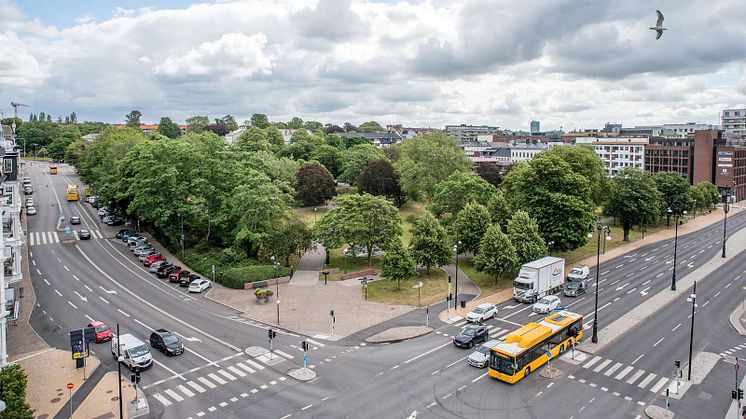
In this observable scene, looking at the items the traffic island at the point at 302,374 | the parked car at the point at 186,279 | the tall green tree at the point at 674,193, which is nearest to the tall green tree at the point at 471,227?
the parked car at the point at 186,279

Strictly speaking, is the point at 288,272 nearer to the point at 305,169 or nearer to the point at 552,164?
the point at 552,164

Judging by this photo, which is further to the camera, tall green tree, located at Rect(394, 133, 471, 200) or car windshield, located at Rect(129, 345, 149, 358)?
tall green tree, located at Rect(394, 133, 471, 200)

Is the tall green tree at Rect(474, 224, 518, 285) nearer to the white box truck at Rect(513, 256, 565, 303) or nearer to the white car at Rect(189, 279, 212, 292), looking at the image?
the white box truck at Rect(513, 256, 565, 303)

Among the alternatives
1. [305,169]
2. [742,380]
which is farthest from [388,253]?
[305,169]

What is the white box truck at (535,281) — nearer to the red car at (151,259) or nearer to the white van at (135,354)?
the white van at (135,354)

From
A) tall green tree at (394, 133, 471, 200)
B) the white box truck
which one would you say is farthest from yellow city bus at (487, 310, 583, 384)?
tall green tree at (394, 133, 471, 200)
